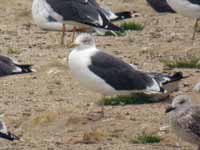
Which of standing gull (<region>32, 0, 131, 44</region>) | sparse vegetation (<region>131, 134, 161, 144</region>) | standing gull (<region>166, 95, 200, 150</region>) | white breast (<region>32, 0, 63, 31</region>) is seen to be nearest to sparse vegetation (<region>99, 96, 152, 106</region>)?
sparse vegetation (<region>131, 134, 161, 144</region>)

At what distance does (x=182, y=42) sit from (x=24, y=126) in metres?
5.13

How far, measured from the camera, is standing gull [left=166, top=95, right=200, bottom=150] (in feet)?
33.9

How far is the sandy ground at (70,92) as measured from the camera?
11492 mm

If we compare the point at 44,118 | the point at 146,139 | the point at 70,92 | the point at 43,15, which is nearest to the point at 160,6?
the point at 43,15

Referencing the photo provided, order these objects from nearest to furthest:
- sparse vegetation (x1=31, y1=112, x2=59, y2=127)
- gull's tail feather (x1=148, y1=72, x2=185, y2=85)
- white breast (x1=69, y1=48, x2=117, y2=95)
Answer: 1. sparse vegetation (x1=31, y1=112, x2=59, y2=127)
2. white breast (x1=69, y1=48, x2=117, y2=95)
3. gull's tail feather (x1=148, y1=72, x2=185, y2=85)

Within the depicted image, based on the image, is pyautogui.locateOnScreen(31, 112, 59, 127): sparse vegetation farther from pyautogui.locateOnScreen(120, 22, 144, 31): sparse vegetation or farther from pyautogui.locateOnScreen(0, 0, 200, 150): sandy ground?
pyautogui.locateOnScreen(120, 22, 144, 31): sparse vegetation

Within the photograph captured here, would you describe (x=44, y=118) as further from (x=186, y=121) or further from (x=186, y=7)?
(x=186, y=7)

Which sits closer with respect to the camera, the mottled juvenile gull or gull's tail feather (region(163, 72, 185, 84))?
the mottled juvenile gull

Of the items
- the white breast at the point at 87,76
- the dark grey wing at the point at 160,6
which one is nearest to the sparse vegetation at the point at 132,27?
the dark grey wing at the point at 160,6

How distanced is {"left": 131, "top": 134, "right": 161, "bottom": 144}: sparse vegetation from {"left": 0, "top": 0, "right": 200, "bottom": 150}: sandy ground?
0.08 meters

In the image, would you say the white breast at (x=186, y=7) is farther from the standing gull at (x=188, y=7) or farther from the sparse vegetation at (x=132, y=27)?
the sparse vegetation at (x=132, y=27)

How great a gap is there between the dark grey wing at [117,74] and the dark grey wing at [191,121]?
2.04 m

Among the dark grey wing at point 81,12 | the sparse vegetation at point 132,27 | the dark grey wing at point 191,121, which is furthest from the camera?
the sparse vegetation at point 132,27

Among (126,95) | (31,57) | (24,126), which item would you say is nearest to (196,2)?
(31,57)
